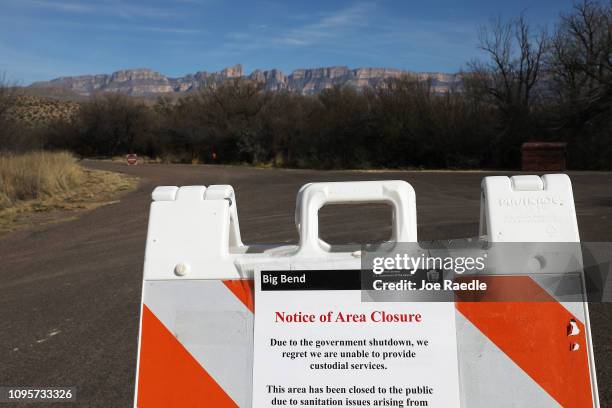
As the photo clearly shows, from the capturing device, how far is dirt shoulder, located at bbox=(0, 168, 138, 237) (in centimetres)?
1359

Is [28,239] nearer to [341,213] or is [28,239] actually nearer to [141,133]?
[341,213]

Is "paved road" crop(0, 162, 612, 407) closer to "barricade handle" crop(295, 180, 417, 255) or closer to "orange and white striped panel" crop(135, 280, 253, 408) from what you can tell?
"orange and white striped panel" crop(135, 280, 253, 408)

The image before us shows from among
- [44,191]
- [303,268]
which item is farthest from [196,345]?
[44,191]

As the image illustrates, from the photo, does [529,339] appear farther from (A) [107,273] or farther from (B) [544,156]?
(B) [544,156]

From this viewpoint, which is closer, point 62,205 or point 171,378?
point 171,378

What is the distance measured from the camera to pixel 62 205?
15961 mm

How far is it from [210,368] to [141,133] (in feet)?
175

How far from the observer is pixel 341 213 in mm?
12281

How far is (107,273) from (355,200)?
6.38 m

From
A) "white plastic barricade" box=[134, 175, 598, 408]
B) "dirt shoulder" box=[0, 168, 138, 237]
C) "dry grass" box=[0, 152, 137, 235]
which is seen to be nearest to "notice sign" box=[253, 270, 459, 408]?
"white plastic barricade" box=[134, 175, 598, 408]

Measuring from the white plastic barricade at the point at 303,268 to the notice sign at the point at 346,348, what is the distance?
0.05m

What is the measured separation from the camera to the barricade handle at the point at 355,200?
2.18 m

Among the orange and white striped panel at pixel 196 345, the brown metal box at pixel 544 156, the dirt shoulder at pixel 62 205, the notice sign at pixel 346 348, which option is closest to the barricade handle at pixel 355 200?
the notice sign at pixel 346 348

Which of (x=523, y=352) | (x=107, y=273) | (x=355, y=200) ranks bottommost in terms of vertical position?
(x=107, y=273)
